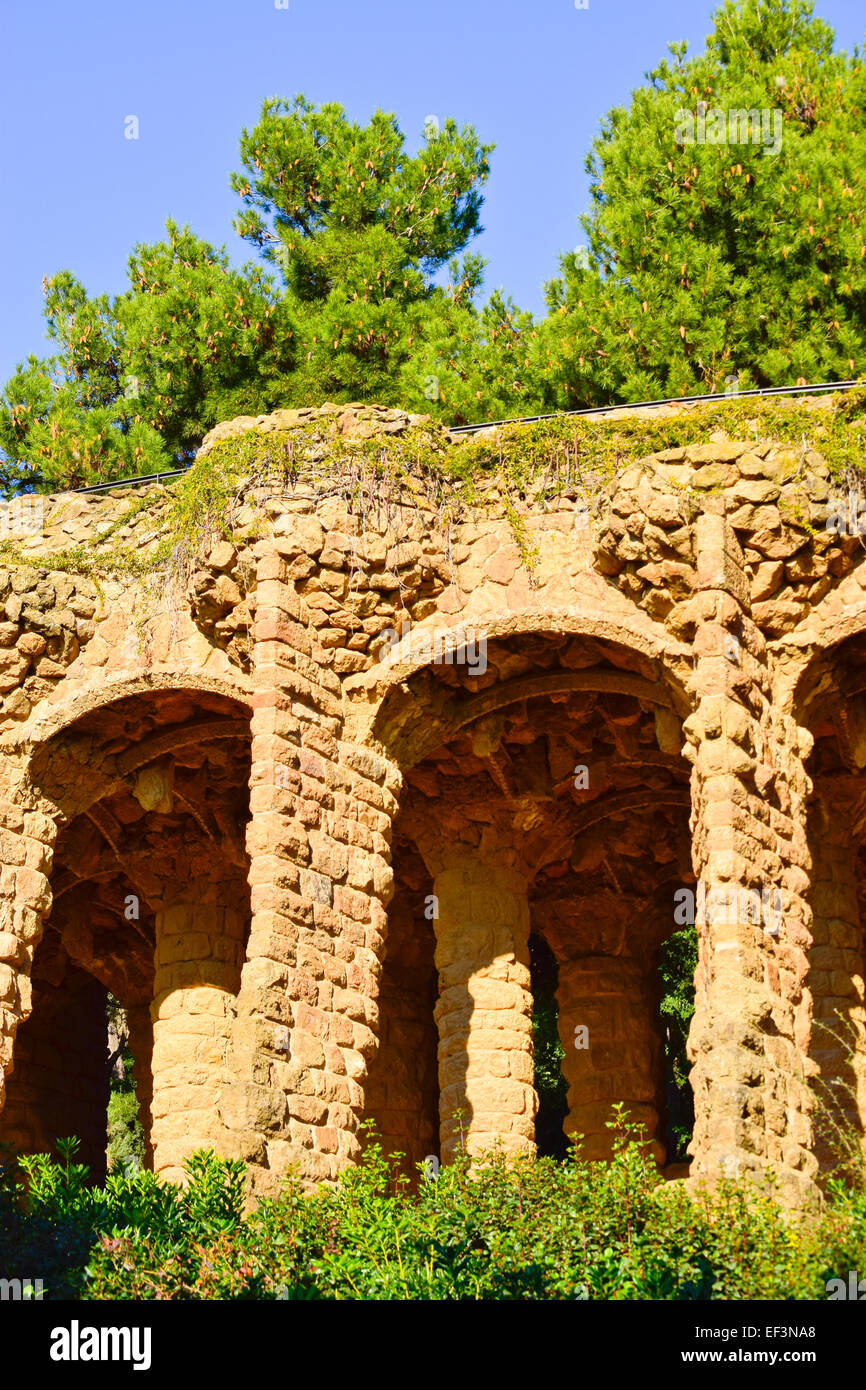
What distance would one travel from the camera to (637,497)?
38.3 ft

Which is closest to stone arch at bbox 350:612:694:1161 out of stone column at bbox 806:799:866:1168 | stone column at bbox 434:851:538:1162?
stone column at bbox 434:851:538:1162

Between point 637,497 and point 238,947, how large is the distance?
17.7 ft

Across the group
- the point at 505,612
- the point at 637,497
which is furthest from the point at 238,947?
the point at 637,497

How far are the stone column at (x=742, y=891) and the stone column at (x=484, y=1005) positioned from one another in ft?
9.27

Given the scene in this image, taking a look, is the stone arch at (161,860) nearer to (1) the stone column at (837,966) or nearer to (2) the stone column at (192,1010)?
(2) the stone column at (192,1010)

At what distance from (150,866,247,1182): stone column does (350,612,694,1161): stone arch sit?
160 centimetres

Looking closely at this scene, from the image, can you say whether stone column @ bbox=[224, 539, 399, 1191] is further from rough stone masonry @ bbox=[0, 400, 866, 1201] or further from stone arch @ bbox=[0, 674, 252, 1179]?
stone arch @ bbox=[0, 674, 252, 1179]


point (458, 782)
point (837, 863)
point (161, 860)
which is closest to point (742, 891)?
point (837, 863)

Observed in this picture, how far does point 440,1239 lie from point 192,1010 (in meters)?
6.36

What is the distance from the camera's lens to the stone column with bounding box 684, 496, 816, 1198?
32.7 feet

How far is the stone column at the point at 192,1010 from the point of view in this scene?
14.3 m

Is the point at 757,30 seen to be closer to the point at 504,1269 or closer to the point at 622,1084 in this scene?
the point at 622,1084

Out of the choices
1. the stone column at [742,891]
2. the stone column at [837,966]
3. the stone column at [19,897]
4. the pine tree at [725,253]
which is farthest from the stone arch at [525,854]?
the pine tree at [725,253]

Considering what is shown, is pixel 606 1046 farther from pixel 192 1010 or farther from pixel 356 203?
pixel 356 203
